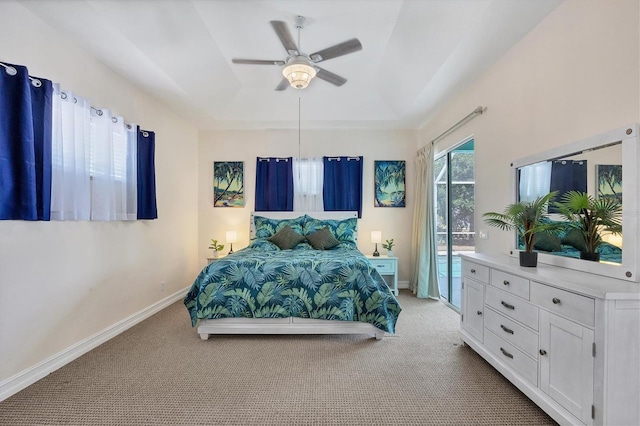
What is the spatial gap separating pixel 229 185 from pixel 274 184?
0.80m

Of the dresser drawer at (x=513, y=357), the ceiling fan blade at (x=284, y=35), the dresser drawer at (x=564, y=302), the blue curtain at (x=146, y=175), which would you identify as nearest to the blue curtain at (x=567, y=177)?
the dresser drawer at (x=564, y=302)

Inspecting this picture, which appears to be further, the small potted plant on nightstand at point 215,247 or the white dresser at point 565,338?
the small potted plant on nightstand at point 215,247

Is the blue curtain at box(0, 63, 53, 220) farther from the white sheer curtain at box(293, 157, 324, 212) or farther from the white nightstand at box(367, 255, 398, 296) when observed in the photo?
the white nightstand at box(367, 255, 398, 296)

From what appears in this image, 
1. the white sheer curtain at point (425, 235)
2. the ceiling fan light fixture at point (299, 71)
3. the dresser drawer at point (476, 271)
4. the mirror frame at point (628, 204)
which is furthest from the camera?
the white sheer curtain at point (425, 235)

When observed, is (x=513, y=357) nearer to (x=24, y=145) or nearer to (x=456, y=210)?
(x=456, y=210)

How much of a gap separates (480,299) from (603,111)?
1.53 m

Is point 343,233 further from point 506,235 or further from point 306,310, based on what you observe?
point 506,235

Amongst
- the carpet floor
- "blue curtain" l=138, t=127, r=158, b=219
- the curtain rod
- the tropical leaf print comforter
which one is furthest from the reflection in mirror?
"blue curtain" l=138, t=127, r=158, b=219

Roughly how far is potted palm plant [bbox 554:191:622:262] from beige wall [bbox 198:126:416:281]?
9.95 ft

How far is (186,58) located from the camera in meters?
2.99

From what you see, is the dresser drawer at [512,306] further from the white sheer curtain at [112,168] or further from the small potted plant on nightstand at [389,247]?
the white sheer curtain at [112,168]

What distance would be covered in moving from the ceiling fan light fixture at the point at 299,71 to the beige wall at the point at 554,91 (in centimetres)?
181

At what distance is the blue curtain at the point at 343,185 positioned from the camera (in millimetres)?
4895

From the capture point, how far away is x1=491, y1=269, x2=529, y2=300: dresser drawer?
6.20 ft
